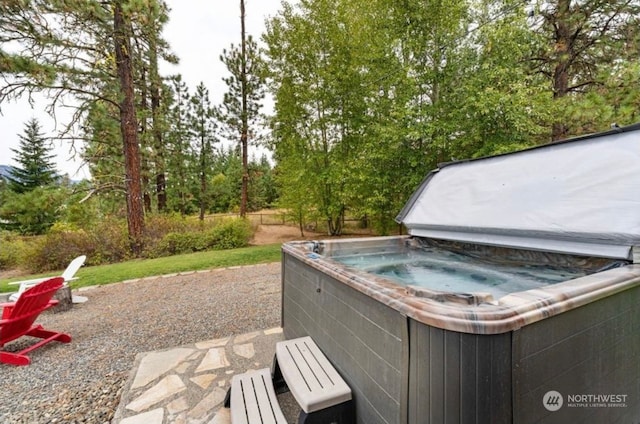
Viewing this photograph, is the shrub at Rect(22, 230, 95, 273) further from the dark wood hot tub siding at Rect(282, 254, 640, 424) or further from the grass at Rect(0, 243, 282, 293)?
the dark wood hot tub siding at Rect(282, 254, 640, 424)

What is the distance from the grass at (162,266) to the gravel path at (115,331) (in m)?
0.52

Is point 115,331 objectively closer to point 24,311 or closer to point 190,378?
point 24,311

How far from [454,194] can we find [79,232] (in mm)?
9722

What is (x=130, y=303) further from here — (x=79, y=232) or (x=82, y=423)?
(x=79, y=232)

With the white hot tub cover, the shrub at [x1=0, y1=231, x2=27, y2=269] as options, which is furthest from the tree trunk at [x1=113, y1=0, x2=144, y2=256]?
the white hot tub cover

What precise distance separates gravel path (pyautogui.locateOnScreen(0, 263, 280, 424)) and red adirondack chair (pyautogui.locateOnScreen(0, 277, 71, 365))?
0.32ft

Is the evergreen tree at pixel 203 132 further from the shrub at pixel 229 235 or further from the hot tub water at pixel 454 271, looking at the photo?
the hot tub water at pixel 454 271

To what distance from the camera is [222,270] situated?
632 centimetres

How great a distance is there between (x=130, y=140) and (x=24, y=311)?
6080 mm

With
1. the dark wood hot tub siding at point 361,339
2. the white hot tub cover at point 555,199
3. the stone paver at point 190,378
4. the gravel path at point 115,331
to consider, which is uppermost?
the white hot tub cover at point 555,199

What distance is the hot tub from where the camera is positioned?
37.0 inches

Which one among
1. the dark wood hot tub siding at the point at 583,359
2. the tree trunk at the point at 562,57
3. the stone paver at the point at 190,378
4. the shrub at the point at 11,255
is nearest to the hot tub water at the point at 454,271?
the dark wood hot tub siding at the point at 583,359

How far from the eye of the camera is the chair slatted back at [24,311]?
110 inches

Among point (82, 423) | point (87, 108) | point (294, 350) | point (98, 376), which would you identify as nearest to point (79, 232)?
point (87, 108)
